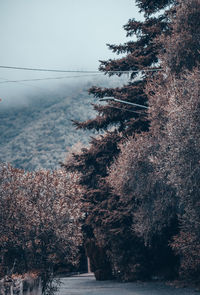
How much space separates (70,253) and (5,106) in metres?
158

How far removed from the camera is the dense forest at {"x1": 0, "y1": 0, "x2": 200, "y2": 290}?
15344 mm

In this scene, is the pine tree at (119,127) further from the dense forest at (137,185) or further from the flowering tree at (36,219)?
the flowering tree at (36,219)

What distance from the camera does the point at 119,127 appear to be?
2508cm

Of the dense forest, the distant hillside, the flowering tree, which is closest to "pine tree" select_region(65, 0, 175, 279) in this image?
the dense forest

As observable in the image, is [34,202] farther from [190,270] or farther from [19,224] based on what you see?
[190,270]

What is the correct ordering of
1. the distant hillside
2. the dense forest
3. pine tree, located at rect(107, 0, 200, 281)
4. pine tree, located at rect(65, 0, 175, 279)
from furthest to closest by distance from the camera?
1. the distant hillside
2. pine tree, located at rect(65, 0, 175, 279)
3. the dense forest
4. pine tree, located at rect(107, 0, 200, 281)

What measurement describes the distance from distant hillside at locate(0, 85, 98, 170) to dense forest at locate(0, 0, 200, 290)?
76.5 meters

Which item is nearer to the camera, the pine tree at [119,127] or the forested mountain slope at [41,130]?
the pine tree at [119,127]

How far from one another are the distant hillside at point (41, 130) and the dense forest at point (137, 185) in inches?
3013

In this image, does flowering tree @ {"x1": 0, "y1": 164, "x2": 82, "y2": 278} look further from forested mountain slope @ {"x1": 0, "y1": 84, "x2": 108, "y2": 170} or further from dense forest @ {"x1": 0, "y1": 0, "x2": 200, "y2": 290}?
forested mountain slope @ {"x1": 0, "y1": 84, "x2": 108, "y2": 170}

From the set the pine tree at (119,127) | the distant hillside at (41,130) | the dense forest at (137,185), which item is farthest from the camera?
the distant hillside at (41,130)

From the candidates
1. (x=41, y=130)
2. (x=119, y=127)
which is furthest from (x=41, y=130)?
Result: (x=119, y=127)

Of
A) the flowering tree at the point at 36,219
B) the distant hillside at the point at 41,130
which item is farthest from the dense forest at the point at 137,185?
→ the distant hillside at the point at 41,130

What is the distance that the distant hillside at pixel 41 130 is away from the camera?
4444 inches
